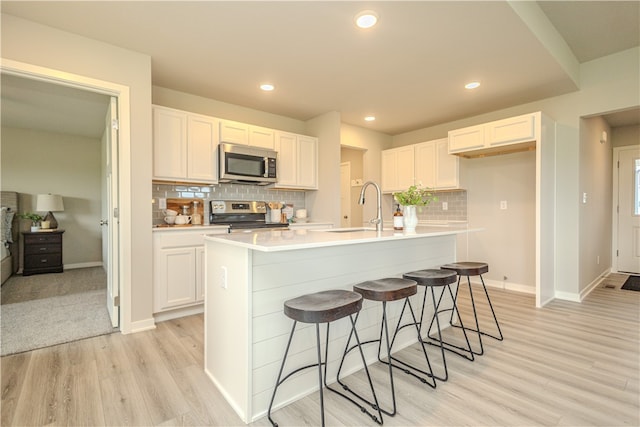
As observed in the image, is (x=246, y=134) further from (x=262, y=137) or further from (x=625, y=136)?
(x=625, y=136)

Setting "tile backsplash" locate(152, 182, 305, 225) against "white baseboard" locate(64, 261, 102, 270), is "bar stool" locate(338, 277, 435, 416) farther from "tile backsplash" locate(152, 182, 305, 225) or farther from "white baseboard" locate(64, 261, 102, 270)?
"white baseboard" locate(64, 261, 102, 270)

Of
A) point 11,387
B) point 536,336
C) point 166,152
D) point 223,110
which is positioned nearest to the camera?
point 11,387

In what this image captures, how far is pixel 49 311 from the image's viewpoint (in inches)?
128

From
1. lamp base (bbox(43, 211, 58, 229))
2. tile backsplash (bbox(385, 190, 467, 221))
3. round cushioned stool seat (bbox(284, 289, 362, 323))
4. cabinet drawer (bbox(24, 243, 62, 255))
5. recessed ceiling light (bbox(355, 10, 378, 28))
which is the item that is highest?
recessed ceiling light (bbox(355, 10, 378, 28))

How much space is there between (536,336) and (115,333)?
367 centimetres

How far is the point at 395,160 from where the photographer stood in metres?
5.28

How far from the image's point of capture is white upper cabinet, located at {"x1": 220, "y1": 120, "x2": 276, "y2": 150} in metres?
3.78

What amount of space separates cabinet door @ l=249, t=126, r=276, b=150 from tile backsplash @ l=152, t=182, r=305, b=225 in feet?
2.05

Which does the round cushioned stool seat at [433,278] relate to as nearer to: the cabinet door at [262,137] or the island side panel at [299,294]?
the island side panel at [299,294]

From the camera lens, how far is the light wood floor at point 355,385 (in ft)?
5.35

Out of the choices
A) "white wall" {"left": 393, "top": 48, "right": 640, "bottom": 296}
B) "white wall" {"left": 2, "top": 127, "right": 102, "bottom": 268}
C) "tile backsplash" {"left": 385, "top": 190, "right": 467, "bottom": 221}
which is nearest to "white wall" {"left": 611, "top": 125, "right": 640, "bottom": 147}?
"white wall" {"left": 393, "top": 48, "right": 640, "bottom": 296}

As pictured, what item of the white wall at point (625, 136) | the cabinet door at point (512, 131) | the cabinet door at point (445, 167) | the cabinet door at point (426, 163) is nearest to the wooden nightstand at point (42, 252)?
the cabinet door at point (426, 163)

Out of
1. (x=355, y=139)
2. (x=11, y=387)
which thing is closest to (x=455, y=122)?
(x=355, y=139)

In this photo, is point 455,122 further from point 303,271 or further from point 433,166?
point 303,271
